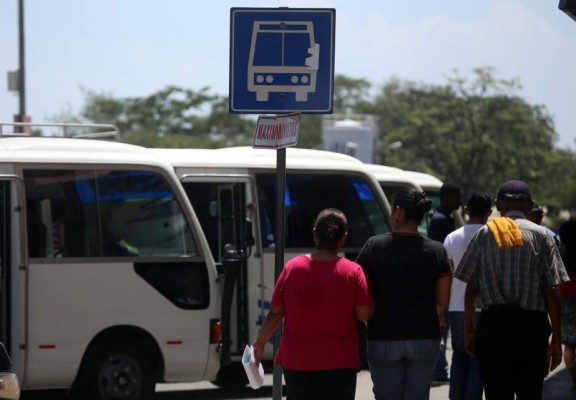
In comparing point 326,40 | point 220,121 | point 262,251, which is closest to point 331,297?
point 326,40

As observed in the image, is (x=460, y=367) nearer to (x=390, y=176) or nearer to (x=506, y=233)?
(x=506, y=233)

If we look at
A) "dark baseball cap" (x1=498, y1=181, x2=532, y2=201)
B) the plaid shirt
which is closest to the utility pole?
"dark baseball cap" (x1=498, y1=181, x2=532, y2=201)

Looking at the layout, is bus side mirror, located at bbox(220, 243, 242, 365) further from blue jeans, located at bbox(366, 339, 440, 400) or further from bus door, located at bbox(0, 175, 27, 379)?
blue jeans, located at bbox(366, 339, 440, 400)

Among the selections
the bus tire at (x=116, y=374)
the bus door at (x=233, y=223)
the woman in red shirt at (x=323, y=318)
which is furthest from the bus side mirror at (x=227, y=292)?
the woman in red shirt at (x=323, y=318)

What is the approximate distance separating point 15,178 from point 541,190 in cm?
6098

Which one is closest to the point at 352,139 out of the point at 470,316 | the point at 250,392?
the point at 250,392

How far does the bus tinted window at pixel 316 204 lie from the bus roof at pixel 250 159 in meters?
0.12

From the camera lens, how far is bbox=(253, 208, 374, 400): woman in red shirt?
6309 mm

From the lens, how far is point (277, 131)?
721 cm

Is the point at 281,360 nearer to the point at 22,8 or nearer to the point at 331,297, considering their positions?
the point at 331,297

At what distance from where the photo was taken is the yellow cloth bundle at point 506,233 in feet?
22.8

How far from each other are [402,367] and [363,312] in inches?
18.0

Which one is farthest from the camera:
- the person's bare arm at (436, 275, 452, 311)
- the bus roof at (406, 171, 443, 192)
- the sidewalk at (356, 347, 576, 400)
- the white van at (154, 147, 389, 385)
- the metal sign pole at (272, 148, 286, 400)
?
the bus roof at (406, 171, 443, 192)

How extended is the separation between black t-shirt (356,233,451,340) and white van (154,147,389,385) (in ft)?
18.2
